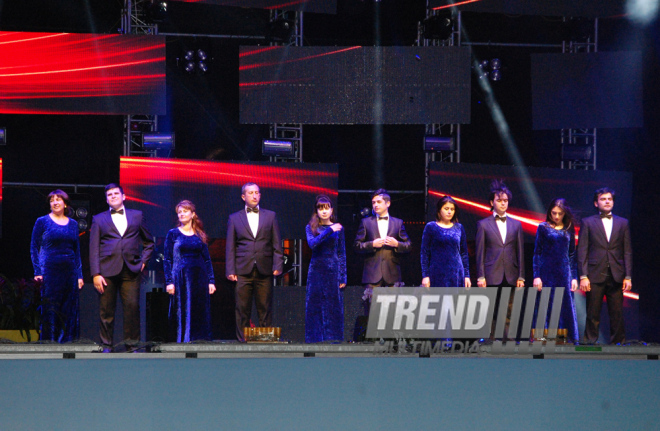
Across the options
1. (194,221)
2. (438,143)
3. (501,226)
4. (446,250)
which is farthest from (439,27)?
(194,221)

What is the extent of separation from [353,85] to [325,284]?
93.7 inches

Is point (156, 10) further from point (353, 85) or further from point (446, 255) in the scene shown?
point (446, 255)

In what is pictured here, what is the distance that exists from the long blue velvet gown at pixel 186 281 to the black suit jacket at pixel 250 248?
25 cm

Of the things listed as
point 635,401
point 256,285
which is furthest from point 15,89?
point 635,401

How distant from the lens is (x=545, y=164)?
838cm

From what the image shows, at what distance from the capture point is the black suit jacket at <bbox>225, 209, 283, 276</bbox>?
6.04 metres

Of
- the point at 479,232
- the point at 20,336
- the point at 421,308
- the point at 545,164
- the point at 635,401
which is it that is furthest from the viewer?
the point at 545,164

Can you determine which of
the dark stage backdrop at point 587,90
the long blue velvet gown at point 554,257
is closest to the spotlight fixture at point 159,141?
the long blue velvet gown at point 554,257

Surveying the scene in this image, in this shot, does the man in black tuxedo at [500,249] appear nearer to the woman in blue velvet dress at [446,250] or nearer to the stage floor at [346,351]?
the woman in blue velvet dress at [446,250]

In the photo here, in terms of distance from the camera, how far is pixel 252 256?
19.8 feet

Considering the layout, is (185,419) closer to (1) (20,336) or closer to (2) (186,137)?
(1) (20,336)

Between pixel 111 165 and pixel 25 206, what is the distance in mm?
994

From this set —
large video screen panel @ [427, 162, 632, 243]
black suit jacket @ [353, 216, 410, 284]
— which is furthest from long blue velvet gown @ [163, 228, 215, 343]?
large video screen panel @ [427, 162, 632, 243]

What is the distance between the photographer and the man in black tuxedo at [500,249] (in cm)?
599
